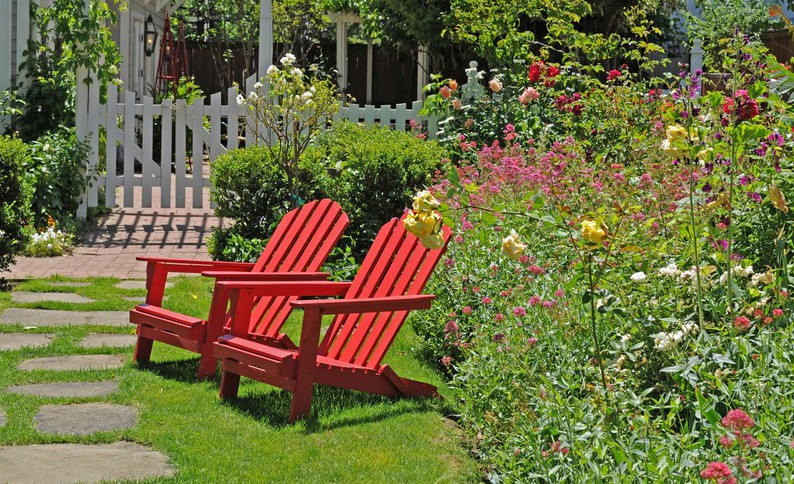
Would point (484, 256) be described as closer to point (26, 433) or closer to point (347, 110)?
point (26, 433)

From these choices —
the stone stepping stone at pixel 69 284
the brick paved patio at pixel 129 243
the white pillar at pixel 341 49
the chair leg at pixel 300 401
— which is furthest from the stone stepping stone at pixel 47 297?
the white pillar at pixel 341 49

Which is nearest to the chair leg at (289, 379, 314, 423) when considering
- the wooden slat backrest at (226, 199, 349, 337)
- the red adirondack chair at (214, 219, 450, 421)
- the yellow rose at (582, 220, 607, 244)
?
the red adirondack chair at (214, 219, 450, 421)

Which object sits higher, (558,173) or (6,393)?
(558,173)

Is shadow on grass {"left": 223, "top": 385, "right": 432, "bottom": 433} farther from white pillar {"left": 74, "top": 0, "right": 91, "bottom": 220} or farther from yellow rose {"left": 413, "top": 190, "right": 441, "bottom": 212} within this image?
white pillar {"left": 74, "top": 0, "right": 91, "bottom": 220}

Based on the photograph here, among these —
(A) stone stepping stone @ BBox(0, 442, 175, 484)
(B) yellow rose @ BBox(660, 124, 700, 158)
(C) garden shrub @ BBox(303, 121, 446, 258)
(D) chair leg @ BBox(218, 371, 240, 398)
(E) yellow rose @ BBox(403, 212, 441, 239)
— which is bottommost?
(A) stone stepping stone @ BBox(0, 442, 175, 484)

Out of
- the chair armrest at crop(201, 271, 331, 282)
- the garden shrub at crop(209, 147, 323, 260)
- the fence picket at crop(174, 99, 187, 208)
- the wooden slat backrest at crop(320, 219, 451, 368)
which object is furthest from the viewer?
the fence picket at crop(174, 99, 187, 208)

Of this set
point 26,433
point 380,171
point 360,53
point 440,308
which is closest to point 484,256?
point 440,308

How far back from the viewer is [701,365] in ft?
10.2

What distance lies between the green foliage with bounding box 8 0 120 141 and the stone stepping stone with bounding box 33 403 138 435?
598 centimetres

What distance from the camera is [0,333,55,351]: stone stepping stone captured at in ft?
19.5

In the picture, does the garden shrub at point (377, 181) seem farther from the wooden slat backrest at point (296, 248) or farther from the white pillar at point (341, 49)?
the white pillar at point (341, 49)

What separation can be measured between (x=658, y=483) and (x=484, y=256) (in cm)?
290

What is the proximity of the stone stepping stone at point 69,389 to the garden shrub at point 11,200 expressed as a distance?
260 centimetres

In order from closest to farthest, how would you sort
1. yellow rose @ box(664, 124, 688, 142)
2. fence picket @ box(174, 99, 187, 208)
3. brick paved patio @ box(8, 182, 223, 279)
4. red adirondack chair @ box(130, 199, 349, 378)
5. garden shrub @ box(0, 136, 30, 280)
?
yellow rose @ box(664, 124, 688, 142), red adirondack chair @ box(130, 199, 349, 378), garden shrub @ box(0, 136, 30, 280), brick paved patio @ box(8, 182, 223, 279), fence picket @ box(174, 99, 187, 208)
